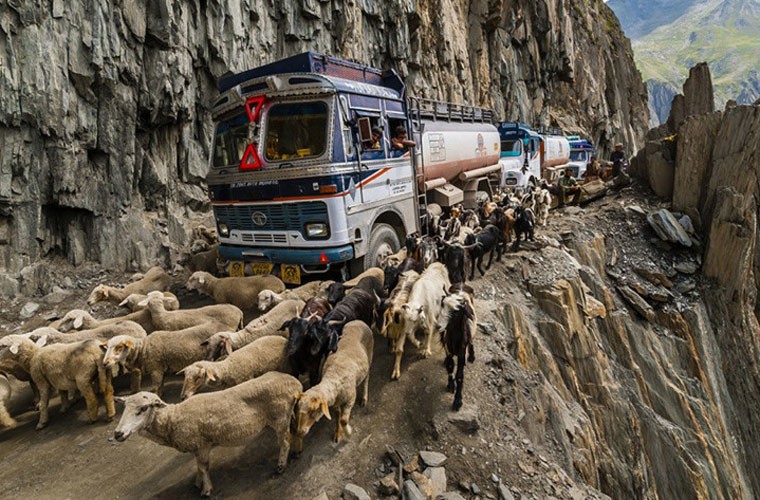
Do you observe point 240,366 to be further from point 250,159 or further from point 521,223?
point 521,223

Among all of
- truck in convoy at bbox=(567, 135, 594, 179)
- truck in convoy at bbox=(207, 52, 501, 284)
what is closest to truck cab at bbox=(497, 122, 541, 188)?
truck in convoy at bbox=(207, 52, 501, 284)

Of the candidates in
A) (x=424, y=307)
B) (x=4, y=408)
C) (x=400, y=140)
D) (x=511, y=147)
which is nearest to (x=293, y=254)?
(x=424, y=307)

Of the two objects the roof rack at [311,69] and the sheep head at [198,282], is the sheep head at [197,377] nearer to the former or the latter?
the sheep head at [198,282]

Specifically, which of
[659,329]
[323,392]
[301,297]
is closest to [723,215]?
[659,329]

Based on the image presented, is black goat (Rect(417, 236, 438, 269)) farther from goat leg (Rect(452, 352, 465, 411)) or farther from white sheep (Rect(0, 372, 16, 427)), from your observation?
white sheep (Rect(0, 372, 16, 427))

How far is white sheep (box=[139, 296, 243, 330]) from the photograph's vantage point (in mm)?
6855

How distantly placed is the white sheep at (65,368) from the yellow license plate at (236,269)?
3732mm

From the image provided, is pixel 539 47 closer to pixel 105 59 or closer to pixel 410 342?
pixel 105 59

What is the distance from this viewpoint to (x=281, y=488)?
14.6ft

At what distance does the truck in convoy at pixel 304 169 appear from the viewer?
7969 mm

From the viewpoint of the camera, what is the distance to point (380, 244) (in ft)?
31.6

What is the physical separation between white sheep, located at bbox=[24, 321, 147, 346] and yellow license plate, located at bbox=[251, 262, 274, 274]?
282 cm

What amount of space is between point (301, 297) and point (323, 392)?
3419mm

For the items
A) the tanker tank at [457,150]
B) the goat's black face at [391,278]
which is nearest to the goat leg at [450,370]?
the goat's black face at [391,278]
